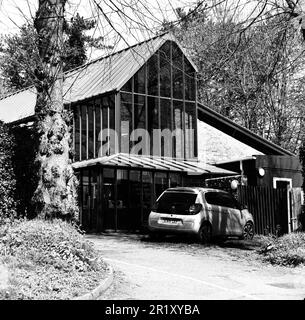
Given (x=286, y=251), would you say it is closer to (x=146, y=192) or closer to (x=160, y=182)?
(x=146, y=192)

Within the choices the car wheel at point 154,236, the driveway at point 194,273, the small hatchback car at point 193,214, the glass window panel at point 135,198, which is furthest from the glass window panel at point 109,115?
the driveway at point 194,273

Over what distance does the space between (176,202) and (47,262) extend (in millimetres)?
7765

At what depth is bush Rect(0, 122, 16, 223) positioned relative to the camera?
1583 cm

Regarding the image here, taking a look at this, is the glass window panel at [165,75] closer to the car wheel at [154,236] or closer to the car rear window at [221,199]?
the car rear window at [221,199]

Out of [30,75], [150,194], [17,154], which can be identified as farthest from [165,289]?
[150,194]

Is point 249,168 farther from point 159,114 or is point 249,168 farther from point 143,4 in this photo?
point 143,4

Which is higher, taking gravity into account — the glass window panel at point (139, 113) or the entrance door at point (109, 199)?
the glass window panel at point (139, 113)

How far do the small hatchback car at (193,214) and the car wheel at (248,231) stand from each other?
4.52 feet

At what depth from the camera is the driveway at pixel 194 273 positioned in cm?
895

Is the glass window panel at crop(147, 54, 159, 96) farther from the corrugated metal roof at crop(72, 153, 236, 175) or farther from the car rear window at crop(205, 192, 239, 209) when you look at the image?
the car rear window at crop(205, 192, 239, 209)

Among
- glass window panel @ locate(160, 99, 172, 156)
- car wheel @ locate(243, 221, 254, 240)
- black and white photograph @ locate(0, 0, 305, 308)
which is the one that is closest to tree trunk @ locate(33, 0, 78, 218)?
black and white photograph @ locate(0, 0, 305, 308)

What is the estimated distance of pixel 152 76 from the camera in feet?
80.1

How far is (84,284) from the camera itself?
28.8ft

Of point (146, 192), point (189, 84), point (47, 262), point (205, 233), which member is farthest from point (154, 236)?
point (189, 84)
